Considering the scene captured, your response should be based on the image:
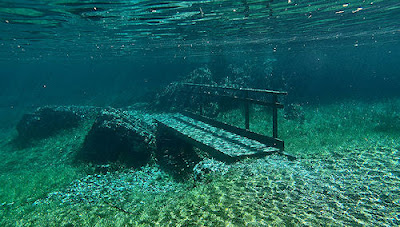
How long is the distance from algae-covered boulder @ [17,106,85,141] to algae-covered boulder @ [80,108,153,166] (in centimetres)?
692

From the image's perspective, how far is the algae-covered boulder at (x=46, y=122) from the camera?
1783cm

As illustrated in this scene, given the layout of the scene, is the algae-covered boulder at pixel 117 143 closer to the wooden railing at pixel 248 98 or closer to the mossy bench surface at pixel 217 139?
the mossy bench surface at pixel 217 139

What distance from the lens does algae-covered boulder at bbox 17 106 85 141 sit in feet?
58.5

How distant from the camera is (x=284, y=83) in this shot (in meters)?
27.5

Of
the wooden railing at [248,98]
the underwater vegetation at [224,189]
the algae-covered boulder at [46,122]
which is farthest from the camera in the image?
the algae-covered boulder at [46,122]

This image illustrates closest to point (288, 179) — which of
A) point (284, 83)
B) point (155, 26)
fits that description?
point (155, 26)

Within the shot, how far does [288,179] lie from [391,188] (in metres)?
2.84

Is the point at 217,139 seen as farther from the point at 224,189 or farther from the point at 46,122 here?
the point at 46,122

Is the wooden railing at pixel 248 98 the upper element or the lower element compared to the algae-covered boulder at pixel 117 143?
upper

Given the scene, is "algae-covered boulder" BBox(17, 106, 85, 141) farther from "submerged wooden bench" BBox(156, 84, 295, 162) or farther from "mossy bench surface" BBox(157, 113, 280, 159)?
"mossy bench surface" BBox(157, 113, 280, 159)

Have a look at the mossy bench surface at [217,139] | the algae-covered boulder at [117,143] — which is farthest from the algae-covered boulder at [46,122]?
the mossy bench surface at [217,139]

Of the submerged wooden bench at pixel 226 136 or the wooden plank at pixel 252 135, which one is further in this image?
the wooden plank at pixel 252 135

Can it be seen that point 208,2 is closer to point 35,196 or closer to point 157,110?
point 35,196

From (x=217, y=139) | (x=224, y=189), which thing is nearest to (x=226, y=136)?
(x=217, y=139)
